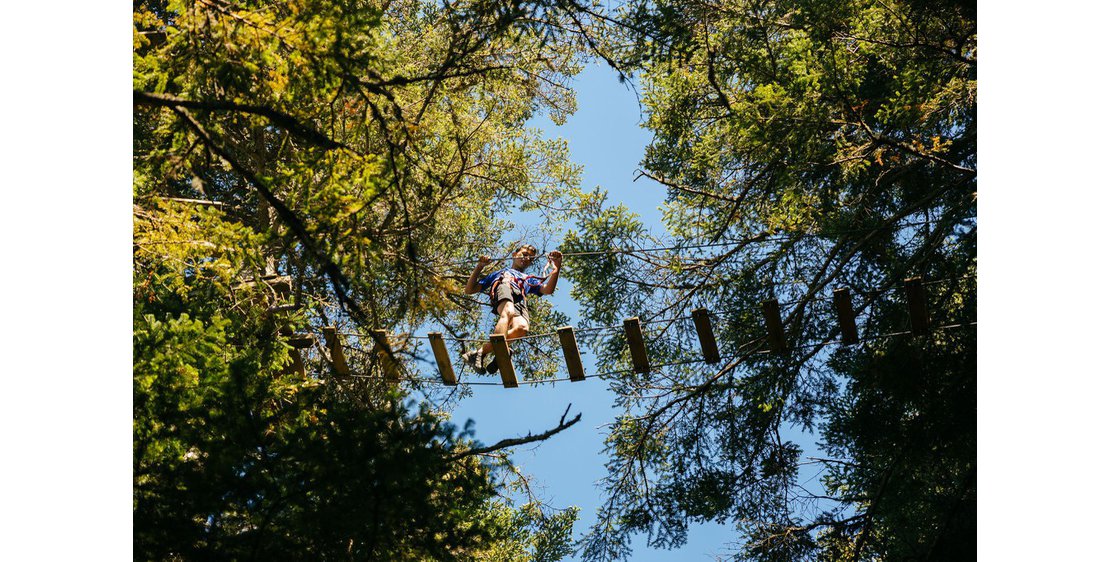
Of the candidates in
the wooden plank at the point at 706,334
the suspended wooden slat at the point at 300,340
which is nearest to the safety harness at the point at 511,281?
the suspended wooden slat at the point at 300,340

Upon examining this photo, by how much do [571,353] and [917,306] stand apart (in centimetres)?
200

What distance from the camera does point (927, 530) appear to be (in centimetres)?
566

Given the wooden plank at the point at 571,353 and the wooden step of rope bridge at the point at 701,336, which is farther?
the wooden plank at the point at 571,353

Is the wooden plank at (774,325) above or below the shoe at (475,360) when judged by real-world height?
below

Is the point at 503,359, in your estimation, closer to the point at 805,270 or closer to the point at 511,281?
the point at 511,281

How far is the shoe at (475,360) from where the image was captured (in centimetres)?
570

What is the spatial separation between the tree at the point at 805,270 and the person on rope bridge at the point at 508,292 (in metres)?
1.34

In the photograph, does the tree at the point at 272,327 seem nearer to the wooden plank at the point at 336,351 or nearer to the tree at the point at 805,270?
the wooden plank at the point at 336,351

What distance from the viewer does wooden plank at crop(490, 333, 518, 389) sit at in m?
5.02

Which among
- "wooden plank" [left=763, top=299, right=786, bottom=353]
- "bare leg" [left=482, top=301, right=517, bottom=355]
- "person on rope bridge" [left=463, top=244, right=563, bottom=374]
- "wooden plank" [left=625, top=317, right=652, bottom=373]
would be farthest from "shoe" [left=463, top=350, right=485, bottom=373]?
"wooden plank" [left=763, top=299, right=786, bottom=353]

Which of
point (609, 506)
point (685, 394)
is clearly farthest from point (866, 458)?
point (609, 506)

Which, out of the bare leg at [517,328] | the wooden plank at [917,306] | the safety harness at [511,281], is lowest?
the wooden plank at [917,306]

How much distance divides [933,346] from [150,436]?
5.37m
